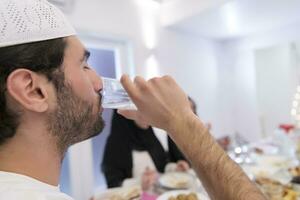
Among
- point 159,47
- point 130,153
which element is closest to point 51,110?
point 130,153

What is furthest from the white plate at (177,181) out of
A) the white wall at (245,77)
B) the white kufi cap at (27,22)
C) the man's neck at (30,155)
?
the white wall at (245,77)

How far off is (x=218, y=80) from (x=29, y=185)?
11.0 ft

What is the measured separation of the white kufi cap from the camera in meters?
0.46

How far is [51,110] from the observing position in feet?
1.67

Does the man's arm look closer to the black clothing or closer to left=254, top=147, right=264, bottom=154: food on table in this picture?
the black clothing

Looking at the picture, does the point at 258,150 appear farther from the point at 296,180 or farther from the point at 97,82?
the point at 97,82

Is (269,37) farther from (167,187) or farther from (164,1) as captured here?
(167,187)

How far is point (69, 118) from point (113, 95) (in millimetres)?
178

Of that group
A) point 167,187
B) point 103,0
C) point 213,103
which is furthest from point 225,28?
point 167,187

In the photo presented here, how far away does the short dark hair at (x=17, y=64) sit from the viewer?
0.47 m

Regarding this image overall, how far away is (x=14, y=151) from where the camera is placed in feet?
1.58

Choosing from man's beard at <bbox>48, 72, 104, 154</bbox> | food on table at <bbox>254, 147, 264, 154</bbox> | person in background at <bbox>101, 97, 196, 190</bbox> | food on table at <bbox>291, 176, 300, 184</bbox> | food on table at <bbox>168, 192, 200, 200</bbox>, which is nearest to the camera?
man's beard at <bbox>48, 72, 104, 154</bbox>

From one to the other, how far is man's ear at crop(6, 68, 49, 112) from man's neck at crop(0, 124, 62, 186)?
0.16 feet

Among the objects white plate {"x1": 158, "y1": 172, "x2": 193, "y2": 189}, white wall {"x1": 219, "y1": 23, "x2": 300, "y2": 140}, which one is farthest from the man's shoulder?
white wall {"x1": 219, "y1": 23, "x2": 300, "y2": 140}
